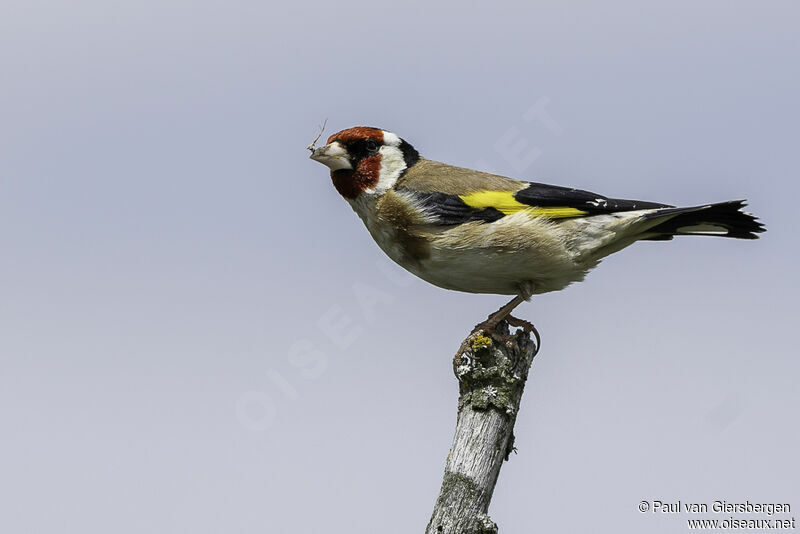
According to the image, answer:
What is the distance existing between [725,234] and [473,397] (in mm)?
3083

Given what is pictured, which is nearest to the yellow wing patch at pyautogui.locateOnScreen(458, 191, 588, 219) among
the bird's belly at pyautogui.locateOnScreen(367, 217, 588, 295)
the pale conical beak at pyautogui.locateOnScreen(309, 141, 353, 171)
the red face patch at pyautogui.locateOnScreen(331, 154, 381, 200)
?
the bird's belly at pyautogui.locateOnScreen(367, 217, 588, 295)

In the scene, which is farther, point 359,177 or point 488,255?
point 359,177

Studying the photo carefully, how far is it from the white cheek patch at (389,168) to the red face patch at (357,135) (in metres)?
0.12

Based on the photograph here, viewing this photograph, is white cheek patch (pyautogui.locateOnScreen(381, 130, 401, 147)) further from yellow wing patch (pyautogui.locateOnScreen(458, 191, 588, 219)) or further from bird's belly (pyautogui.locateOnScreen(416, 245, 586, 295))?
bird's belly (pyautogui.locateOnScreen(416, 245, 586, 295))

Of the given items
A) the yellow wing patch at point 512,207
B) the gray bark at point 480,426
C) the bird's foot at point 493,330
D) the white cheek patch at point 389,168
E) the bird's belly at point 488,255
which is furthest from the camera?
the white cheek patch at point 389,168

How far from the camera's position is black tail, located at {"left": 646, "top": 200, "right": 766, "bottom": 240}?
7488mm

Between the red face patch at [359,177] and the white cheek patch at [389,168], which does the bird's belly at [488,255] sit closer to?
the white cheek patch at [389,168]

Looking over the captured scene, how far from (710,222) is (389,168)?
2820mm

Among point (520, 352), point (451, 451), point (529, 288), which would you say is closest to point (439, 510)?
point (451, 451)

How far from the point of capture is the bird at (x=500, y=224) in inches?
292

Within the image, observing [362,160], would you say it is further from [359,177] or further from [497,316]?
[497,316]

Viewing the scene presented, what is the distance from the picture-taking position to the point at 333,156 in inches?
316

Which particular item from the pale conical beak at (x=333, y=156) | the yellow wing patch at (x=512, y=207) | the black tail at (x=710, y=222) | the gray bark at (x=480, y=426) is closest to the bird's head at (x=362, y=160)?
the pale conical beak at (x=333, y=156)

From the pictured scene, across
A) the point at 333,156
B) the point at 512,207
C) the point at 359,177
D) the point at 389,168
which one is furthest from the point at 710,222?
the point at 333,156
